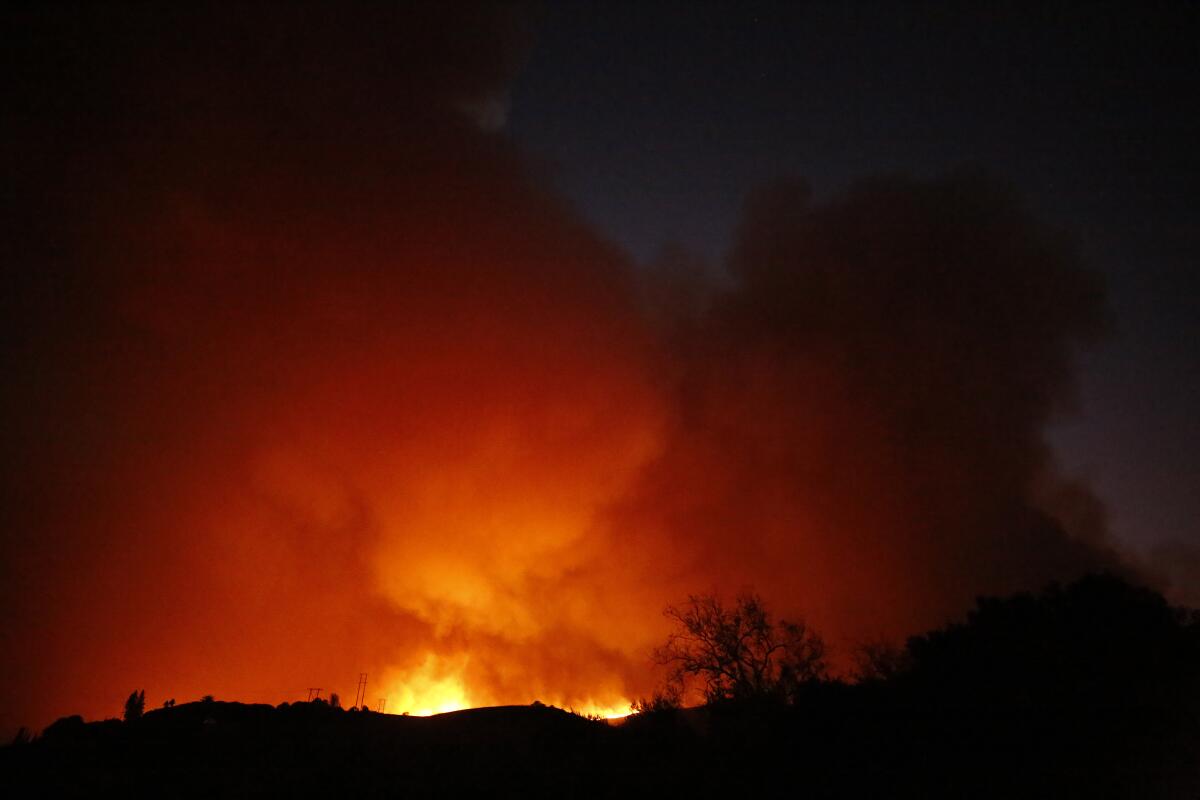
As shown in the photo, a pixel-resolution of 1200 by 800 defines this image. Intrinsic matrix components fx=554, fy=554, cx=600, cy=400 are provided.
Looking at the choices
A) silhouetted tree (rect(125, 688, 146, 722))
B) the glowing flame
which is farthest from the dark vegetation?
the glowing flame

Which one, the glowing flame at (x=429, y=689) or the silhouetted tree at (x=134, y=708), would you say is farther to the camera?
the glowing flame at (x=429, y=689)

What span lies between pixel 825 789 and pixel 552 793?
8369 millimetres

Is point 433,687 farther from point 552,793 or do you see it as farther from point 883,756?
point 883,756

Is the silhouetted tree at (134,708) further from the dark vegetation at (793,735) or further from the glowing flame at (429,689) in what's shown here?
the glowing flame at (429,689)

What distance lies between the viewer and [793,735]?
15602 mm

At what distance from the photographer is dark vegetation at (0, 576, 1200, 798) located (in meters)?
13.0

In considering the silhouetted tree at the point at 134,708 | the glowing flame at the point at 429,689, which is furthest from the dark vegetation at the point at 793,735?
the glowing flame at the point at 429,689

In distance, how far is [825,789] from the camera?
43.1 ft

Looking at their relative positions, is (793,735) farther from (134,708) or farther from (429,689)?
(429,689)

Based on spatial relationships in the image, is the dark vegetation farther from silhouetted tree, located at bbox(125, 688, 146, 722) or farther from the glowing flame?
the glowing flame

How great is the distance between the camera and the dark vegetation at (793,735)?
42.6 ft

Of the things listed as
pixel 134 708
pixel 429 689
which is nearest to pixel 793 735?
pixel 134 708

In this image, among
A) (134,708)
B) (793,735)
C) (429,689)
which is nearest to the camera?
(793,735)

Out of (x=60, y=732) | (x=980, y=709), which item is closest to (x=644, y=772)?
(x=980, y=709)
